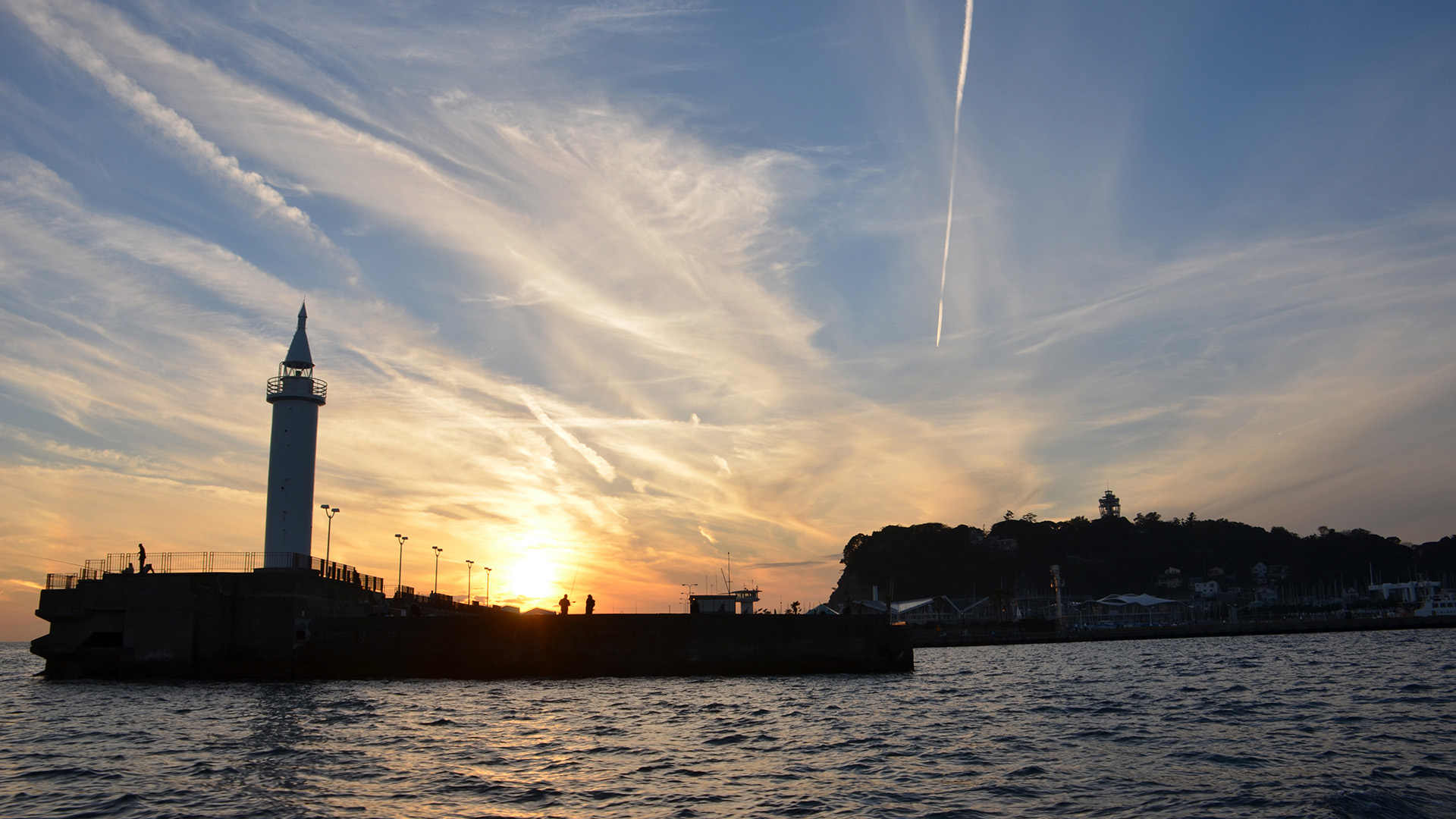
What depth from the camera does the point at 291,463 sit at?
166 feet

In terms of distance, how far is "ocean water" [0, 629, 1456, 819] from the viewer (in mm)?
16516

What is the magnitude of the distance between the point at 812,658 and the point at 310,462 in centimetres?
2960

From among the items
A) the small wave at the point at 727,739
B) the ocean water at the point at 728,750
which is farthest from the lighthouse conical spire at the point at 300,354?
the small wave at the point at 727,739

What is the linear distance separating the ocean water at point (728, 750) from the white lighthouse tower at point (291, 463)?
34.3 feet

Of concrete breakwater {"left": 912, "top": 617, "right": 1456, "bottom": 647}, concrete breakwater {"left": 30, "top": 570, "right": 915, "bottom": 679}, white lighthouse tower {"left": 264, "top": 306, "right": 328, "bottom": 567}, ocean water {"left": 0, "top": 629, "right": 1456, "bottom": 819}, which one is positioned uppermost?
white lighthouse tower {"left": 264, "top": 306, "right": 328, "bottom": 567}

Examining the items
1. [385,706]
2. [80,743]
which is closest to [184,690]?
[385,706]

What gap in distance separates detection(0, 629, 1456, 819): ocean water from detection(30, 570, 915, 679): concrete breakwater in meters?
2.66

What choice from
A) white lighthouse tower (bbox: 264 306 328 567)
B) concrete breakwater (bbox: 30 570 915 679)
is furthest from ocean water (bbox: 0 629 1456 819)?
white lighthouse tower (bbox: 264 306 328 567)

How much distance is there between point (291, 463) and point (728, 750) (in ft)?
123

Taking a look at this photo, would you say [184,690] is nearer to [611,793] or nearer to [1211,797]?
[611,793]

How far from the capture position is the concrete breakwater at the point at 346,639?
1677 inches

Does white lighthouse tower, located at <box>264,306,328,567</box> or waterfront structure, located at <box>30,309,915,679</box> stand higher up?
white lighthouse tower, located at <box>264,306,328,567</box>

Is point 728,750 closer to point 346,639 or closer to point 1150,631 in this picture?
point 346,639

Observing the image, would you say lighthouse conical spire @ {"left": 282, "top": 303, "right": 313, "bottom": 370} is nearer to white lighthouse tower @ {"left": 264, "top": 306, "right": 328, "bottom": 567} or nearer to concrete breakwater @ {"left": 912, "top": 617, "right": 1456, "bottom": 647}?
white lighthouse tower @ {"left": 264, "top": 306, "right": 328, "bottom": 567}
